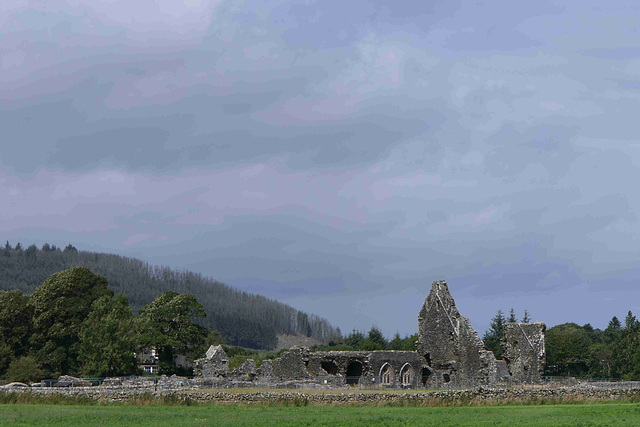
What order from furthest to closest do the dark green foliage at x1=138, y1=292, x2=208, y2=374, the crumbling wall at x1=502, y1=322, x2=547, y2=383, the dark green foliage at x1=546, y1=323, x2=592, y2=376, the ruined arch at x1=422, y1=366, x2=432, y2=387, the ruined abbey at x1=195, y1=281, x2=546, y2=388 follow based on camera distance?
1. the dark green foliage at x1=546, y1=323, x2=592, y2=376
2. the dark green foliage at x1=138, y1=292, x2=208, y2=374
3. the ruined arch at x1=422, y1=366, x2=432, y2=387
4. the ruined abbey at x1=195, y1=281, x2=546, y2=388
5. the crumbling wall at x1=502, y1=322, x2=547, y2=383

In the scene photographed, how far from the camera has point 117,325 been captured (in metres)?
50.7

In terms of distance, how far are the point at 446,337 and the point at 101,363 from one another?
23.7m

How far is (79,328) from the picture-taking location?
5578cm

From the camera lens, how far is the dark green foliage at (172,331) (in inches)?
2217

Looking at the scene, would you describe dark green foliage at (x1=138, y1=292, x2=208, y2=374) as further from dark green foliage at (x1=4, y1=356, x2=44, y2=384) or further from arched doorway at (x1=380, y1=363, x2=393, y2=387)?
arched doorway at (x1=380, y1=363, x2=393, y2=387)

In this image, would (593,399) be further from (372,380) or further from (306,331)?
(306,331)

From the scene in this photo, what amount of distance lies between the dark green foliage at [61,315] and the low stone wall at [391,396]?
2091 centimetres

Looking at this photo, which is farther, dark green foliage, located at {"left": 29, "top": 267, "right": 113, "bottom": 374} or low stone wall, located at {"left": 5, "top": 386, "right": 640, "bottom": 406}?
dark green foliage, located at {"left": 29, "top": 267, "right": 113, "bottom": 374}

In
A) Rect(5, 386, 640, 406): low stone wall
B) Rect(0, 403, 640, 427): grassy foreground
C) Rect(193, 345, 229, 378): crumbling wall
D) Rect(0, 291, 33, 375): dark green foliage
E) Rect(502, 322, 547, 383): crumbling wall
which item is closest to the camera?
Rect(0, 403, 640, 427): grassy foreground

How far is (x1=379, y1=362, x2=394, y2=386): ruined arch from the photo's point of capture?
167 ft

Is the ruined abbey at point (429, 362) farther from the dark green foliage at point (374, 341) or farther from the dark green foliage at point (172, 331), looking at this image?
the dark green foliage at point (374, 341)

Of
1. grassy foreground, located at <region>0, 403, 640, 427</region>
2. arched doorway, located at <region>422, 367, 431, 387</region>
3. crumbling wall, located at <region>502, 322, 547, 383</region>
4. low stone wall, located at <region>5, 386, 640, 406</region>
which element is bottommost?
grassy foreground, located at <region>0, 403, 640, 427</region>

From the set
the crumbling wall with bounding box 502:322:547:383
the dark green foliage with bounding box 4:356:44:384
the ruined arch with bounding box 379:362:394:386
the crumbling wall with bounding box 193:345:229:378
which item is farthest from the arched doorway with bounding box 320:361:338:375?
the dark green foliage with bounding box 4:356:44:384

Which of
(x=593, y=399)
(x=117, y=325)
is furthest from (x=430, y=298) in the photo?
(x=117, y=325)
